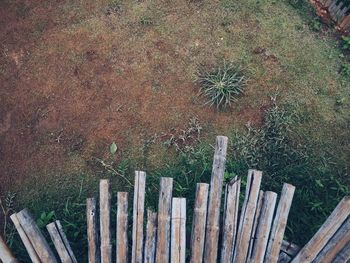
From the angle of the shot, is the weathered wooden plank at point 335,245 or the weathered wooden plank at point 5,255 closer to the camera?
the weathered wooden plank at point 335,245

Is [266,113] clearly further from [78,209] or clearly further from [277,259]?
[78,209]

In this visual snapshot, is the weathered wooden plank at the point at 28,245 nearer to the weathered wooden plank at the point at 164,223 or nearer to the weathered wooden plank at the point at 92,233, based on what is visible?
the weathered wooden plank at the point at 92,233

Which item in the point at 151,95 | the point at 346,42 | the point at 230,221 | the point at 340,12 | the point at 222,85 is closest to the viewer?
the point at 230,221

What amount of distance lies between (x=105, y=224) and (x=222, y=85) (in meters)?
1.98

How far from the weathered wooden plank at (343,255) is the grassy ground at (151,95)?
60 centimetres

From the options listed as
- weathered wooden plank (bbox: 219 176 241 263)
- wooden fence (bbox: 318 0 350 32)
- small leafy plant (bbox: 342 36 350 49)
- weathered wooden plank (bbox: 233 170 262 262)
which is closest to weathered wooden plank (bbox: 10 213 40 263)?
weathered wooden plank (bbox: 219 176 241 263)

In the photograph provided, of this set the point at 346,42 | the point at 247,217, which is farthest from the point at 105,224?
the point at 346,42

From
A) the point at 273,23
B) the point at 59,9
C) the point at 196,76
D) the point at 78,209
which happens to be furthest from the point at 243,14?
the point at 78,209

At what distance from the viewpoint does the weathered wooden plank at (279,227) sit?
136 inches

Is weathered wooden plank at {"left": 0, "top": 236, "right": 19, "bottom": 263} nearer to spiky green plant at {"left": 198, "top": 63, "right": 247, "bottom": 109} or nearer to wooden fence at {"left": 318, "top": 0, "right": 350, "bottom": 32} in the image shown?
spiky green plant at {"left": 198, "top": 63, "right": 247, "bottom": 109}

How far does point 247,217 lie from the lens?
3.49m

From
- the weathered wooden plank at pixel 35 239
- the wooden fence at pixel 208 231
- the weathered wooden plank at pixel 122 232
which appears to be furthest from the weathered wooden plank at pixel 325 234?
the weathered wooden plank at pixel 35 239

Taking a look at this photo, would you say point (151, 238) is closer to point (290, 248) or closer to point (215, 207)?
point (215, 207)

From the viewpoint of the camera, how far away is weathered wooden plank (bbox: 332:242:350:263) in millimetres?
3371
